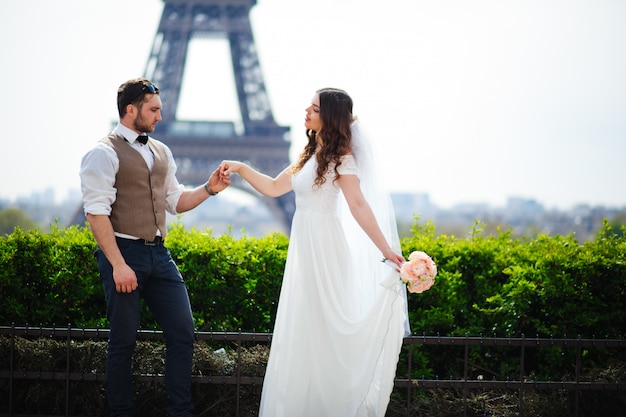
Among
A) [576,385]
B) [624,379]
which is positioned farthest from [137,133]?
[624,379]

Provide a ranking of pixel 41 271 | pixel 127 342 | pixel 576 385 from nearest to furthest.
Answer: pixel 127 342 < pixel 576 385 < pixel 41 271

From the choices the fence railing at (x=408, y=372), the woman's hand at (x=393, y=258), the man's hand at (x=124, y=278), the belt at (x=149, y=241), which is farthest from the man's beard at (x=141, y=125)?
the woman's hand at (x=393, y=258)

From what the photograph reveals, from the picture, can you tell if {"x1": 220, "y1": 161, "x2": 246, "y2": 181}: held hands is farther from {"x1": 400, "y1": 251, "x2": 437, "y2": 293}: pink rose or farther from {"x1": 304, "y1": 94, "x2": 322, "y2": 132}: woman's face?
{"x1": 400, "y1": 251, "x2": 437, "y2": 293}: pink rose

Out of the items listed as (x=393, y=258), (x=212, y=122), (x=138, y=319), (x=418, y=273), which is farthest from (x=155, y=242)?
(x=212, y=122)

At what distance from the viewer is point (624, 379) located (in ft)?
14.3

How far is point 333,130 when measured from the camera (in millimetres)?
3740

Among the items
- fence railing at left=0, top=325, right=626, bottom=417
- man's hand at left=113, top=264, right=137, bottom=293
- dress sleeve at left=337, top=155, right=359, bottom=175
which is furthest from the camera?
fence railing at left=0, top=325, right=626, bottom=417

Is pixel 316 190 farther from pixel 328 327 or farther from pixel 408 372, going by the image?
pixel 408 372

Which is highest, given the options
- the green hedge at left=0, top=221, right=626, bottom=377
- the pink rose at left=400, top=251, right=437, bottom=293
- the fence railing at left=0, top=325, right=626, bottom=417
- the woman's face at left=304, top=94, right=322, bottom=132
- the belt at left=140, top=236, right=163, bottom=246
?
the woman's face at left=304, top=94, right=322, bottom=132

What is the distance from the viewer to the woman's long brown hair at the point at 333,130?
12.2 feet

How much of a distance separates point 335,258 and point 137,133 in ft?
4.24

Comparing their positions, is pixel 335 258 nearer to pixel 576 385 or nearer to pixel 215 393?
pixel 215 393

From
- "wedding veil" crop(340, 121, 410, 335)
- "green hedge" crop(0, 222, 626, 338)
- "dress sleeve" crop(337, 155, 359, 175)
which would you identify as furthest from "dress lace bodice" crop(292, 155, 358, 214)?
"green hedge" crop(0, 222, 626, 338)

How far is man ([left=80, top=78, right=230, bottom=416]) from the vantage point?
11.4 feet
